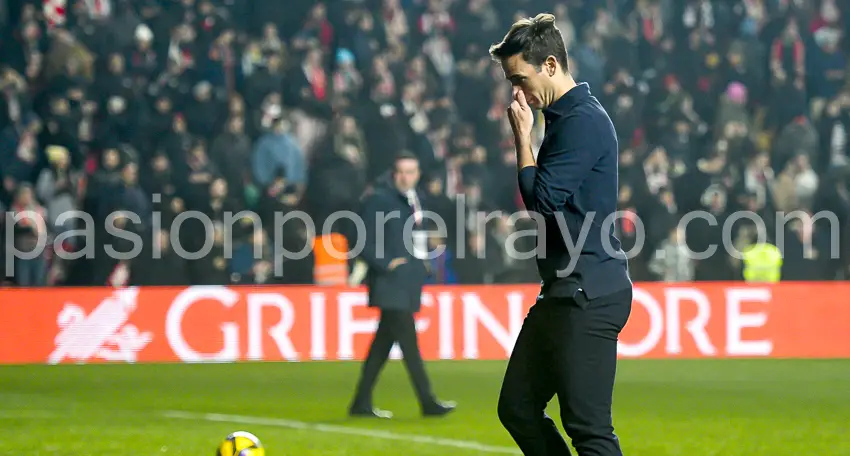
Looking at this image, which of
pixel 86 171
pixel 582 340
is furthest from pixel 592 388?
pixel 86 171

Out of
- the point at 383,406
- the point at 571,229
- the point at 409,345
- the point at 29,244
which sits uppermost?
the point at 571,229

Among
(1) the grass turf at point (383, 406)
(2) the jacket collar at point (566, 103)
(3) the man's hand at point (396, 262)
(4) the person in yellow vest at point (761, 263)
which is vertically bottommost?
(1) the grass turf at point (383, 406)

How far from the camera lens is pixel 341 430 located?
429 inches

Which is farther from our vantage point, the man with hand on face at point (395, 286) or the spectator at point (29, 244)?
the spectator at point (29, 244)

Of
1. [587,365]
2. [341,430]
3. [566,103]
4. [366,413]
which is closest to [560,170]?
[566,103]

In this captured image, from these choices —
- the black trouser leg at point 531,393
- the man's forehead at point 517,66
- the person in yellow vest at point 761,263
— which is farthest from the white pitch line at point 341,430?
the person in yellow vest at point 761,263

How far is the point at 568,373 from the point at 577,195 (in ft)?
2.28

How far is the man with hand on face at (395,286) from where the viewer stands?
11680 millimetres

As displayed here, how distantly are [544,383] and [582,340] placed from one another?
1.01 feet

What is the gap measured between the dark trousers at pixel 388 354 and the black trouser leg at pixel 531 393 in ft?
19.2

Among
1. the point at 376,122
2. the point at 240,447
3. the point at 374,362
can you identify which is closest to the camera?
the point at 240,447

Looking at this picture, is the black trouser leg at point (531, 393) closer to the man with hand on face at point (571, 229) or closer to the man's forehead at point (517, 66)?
the man with hand on face at point (571, 229)

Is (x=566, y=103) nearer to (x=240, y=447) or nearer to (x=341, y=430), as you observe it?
(x=240, y=447)

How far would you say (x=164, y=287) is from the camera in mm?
17109
